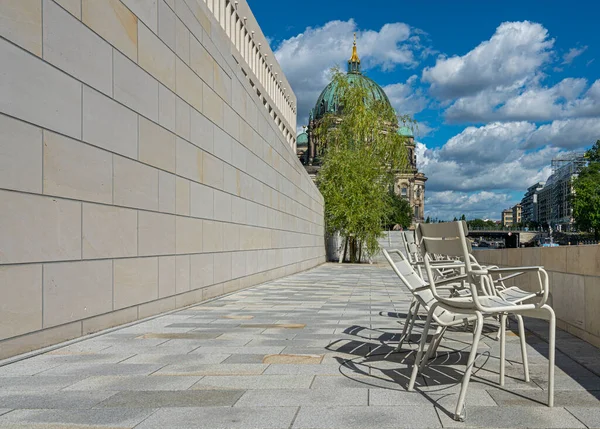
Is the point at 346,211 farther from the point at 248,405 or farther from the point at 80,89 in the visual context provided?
the point at 248,405

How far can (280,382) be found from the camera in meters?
4.73

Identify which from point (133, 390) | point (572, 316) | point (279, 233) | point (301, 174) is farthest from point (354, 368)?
point (301, 174)

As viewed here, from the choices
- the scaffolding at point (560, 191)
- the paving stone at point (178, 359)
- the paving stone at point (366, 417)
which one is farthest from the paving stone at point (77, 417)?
the scaffolding at point (560, 191)

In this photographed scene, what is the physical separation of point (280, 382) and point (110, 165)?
399 centimetres

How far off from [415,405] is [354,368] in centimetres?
121

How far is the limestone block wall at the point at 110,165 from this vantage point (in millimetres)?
5828

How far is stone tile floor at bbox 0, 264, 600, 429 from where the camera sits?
3.75m

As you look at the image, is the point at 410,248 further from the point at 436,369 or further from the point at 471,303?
the point at 471,303

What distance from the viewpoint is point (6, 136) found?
5625 millimetres

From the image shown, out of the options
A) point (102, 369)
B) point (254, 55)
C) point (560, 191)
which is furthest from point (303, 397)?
point (560, 191)

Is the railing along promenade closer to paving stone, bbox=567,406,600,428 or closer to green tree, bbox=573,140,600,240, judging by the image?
paving stone, bbox=567,406,600,428

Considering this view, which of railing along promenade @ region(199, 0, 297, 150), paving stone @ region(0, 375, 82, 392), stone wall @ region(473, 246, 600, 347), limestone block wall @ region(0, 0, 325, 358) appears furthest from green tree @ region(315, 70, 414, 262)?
paving stone @ region(0, 375, 82, 392)

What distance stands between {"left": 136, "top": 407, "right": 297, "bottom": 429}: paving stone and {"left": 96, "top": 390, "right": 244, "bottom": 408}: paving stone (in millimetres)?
127

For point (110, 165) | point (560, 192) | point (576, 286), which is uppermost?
point (560, 192)
